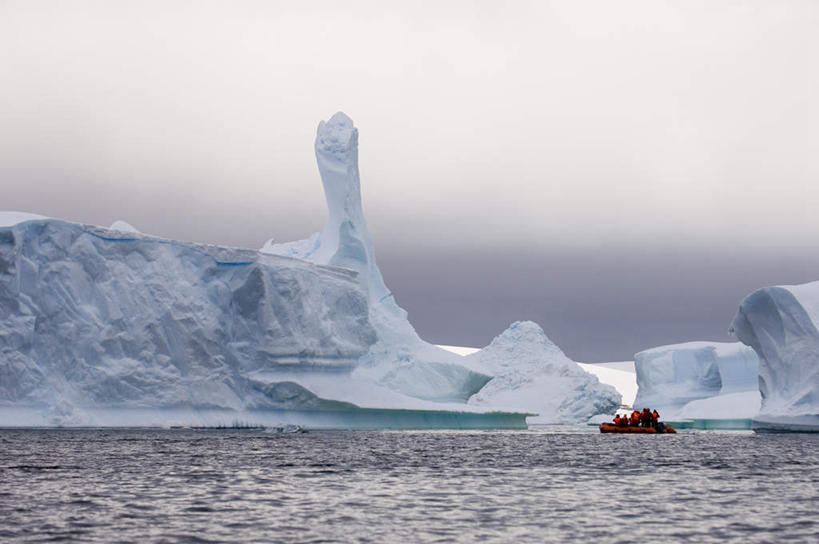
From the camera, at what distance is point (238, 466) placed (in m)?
25.0

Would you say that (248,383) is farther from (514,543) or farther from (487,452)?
(514,543)

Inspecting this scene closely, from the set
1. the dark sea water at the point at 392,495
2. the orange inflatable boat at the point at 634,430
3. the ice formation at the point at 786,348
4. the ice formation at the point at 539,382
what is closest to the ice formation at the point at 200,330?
the dark sea water at the point at 392,495

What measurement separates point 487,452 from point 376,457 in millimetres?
4723

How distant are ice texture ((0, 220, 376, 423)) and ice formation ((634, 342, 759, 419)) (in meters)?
29.9

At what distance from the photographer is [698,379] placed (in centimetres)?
7394

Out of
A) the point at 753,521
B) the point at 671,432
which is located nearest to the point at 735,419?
the point at 671,432

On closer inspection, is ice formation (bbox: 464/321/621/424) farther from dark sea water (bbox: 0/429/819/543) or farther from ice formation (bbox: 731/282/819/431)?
dark sea water (bbox: 0/429/819/543)

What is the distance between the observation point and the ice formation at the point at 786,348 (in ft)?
132

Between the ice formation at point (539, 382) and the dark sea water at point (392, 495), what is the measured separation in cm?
4220

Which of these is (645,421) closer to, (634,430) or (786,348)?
(634,430)

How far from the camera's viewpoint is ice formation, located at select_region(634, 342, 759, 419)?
220 feet

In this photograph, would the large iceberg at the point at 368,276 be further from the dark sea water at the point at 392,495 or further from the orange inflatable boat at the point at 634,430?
the dark sea water at the point at 392,495

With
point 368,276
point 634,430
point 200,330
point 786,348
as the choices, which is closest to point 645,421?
point 634,430

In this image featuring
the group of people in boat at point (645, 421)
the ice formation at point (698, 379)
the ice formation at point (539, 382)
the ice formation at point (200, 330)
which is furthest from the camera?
the ice formation at point (539, 382)
